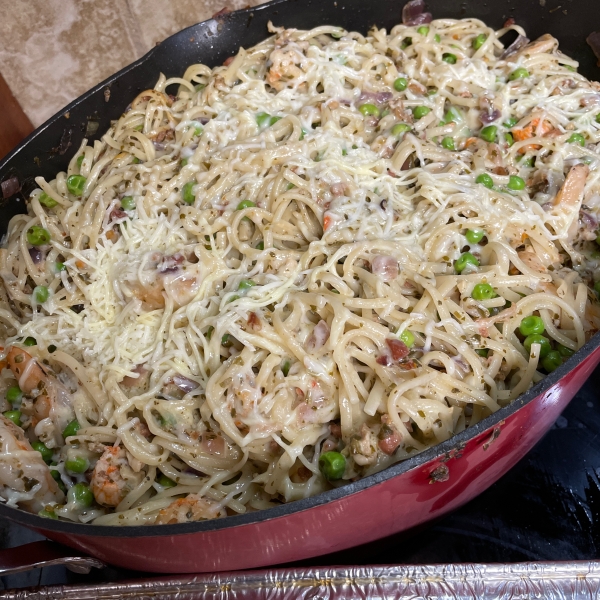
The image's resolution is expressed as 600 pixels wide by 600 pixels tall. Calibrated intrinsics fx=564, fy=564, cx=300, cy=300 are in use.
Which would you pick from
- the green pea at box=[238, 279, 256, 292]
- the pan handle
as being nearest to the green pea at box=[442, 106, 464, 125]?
the green pea at box=[238, 279, 256, 292]

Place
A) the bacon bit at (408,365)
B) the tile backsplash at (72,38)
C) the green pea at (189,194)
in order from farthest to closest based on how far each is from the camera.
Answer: the tile backsplash at (72,38)
the green pea at (189,194)
the bacon bit at (408,365)

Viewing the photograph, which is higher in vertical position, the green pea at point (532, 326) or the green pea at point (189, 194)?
the green pea at point (189, 194)

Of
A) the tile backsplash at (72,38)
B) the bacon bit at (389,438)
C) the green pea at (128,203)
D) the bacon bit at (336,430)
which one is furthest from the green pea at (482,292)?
the tile backsplash at (72,38)

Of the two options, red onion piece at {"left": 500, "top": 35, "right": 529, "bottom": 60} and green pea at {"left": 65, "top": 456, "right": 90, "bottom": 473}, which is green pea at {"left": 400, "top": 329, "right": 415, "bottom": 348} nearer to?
green pea at {"left": 65, "top": 456, "right": 90, "bottom": 473}

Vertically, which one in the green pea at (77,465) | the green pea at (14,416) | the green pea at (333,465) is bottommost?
the green pea at (333,465)

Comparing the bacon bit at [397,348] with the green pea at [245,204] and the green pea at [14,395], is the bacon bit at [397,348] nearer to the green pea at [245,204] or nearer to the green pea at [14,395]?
the green pea at [245,204]

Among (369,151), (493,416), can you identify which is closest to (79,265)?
(369,151)

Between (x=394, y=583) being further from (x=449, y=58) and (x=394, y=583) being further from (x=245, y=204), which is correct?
(x=449, y=58)
